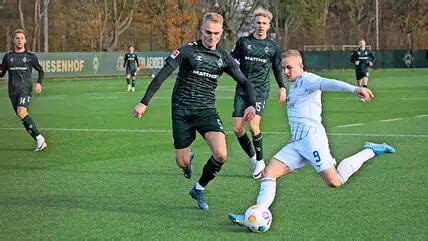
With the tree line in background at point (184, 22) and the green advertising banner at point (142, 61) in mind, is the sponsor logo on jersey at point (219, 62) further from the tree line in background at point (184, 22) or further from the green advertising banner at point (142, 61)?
the tree line in background at point (184, 22)

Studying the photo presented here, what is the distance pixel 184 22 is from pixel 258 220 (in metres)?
68.6

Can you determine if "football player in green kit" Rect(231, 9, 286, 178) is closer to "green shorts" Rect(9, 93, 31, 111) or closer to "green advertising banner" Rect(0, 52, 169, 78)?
"green shorts" Rect(9, 93, 31, 111)

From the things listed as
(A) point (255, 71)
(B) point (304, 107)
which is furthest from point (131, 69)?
(B) point (304, 107)

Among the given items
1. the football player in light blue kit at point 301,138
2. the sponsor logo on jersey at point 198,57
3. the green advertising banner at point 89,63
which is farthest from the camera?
the green advertising banner at point 89,63

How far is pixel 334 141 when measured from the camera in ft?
60.4

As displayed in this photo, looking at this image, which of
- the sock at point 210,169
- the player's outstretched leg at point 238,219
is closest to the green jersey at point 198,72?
the sock at point 210,169

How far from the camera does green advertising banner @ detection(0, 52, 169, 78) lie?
53.8 m

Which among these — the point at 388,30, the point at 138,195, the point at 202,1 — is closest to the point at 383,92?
the point at 138,195

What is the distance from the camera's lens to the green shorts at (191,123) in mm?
10820

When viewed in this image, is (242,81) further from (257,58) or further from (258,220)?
(257,58)

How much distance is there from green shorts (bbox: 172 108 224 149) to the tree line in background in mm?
45632

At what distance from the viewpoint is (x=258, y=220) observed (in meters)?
9.30

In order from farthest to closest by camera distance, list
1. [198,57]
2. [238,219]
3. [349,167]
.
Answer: [198,57] < [349,167] < [238,219]

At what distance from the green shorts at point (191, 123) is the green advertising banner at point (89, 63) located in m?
42.3
